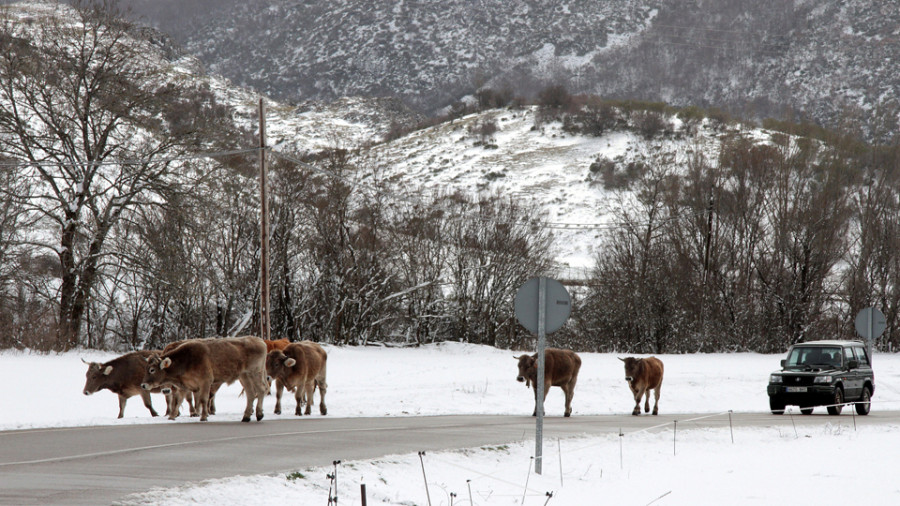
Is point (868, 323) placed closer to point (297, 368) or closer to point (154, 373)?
point (297, 368)

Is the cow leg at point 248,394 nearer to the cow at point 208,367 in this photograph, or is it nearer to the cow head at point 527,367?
the cow at point 208,367

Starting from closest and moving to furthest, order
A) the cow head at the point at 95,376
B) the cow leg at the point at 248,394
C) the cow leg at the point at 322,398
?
the cow leg at the point at 248,394 → the cow head at the point at 95,376 → the cow leg at the point at 322,398

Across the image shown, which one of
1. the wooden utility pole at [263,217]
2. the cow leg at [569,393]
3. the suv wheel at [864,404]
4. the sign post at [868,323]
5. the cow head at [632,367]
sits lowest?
the suv wheel at [864,404]

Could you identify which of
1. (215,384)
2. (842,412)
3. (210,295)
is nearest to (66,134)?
(210,295)

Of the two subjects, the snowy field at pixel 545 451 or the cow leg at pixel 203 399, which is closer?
the snowy field at pixel 545 451

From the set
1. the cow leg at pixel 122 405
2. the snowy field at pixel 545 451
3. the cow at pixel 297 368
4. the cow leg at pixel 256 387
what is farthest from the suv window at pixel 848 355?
the cow leg at pixel 122 405

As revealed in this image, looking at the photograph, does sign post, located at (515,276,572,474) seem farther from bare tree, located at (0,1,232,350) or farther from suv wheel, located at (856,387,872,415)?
bare tree, located at (0,1,232,350)

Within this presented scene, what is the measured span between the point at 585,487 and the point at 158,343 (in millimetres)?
34151

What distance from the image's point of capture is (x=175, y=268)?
100 feet

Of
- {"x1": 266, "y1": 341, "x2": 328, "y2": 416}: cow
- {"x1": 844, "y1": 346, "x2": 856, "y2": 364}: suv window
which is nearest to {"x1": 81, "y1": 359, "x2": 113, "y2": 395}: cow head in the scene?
{"x1": 266, "y1": 341, "x2": 328, "y2": 416}: cow

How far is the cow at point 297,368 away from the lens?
16828 mm

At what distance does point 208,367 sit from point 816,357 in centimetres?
1717

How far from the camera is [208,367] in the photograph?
49.0 ft

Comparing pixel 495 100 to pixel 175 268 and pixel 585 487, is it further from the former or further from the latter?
pixel 585 487
